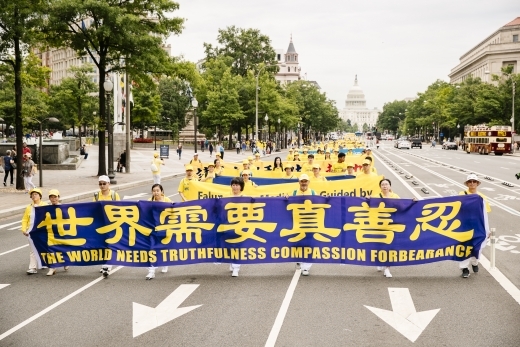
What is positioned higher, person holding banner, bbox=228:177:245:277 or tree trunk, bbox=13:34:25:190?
tree trunk, bbox=13:34:25:190

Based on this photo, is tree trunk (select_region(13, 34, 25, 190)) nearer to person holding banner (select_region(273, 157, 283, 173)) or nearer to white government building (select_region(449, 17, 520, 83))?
person holding banner (select_region(273, 157, 283, 173))

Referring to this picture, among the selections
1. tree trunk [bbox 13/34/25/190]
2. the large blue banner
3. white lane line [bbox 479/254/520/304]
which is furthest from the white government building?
the large blue banner

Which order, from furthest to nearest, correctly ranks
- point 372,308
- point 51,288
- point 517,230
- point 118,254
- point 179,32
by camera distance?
point 179,32, point 517,230, point 118,254, point 51,288, point 372,308

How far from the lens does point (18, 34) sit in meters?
23.8

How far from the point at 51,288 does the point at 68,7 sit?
19.9 meters

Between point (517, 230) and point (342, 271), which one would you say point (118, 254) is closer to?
point (342, 271)

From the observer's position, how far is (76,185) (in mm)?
27609

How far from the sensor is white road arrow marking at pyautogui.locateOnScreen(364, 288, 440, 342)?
7281mm

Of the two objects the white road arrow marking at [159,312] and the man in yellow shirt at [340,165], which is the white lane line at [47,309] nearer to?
the white road arrow marking at [159,312]

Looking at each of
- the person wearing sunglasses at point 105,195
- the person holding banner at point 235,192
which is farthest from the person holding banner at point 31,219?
the person holding banner at point 235,192

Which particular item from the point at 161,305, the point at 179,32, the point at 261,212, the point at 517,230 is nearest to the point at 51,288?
the point at 161,305

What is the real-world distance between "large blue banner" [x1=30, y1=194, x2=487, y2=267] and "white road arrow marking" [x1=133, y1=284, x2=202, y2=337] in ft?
4.21

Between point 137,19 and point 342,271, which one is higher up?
point 137,19

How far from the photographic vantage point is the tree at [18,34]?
23.7 metres
